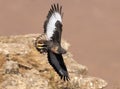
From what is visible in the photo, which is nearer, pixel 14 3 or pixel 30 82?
pixel 30 82

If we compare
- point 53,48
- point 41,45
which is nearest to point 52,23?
point 53,48

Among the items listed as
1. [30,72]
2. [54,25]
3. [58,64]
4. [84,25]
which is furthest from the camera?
[84,25]

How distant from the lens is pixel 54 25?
1277cm

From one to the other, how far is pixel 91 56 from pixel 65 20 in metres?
5.16

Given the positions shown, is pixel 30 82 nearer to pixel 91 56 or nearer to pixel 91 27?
pixel 91 56

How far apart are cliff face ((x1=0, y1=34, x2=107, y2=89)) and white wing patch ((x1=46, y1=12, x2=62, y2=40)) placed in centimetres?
97

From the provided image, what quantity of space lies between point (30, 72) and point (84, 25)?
18193 millimetres

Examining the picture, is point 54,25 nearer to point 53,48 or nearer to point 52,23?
point 52,23

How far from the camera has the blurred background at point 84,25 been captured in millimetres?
26544

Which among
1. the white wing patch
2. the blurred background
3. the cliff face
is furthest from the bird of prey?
the blurred background

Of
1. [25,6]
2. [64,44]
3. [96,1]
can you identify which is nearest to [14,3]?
[25,6]

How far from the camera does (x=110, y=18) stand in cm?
3088

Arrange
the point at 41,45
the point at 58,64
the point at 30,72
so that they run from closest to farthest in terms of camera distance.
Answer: the point at 41,45 < the point at 58,64 < the point at 30,72

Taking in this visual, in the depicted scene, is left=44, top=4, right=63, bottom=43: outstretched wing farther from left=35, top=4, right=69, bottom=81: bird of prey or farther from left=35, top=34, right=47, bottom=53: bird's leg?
left=35, top=34, right=47, bottom=53: bird's leg
